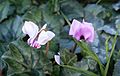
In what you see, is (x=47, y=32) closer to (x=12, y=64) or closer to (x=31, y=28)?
(x=31, y=28)

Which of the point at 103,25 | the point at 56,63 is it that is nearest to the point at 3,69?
the point at 56,63

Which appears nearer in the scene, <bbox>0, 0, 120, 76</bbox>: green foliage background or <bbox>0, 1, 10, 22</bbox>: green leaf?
<bbox>0, 0, 120, 76</bbox>: green foliage background

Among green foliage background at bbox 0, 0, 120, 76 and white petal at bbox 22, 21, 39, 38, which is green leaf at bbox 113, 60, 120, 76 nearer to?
green foliage background at bbox 0, 0, 120, 76

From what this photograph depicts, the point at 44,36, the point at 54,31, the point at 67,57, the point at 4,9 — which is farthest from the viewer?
the point at 4,9

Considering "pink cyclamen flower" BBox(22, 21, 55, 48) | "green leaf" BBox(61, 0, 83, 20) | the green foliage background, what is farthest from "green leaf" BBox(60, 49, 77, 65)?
"green leaf" BBox(61, 0, 83, 20)

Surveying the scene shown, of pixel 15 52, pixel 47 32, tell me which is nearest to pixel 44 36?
pixel 47 32

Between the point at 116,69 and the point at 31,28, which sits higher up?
the point at 31,28

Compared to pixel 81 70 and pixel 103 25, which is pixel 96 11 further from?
pixel 81 70
